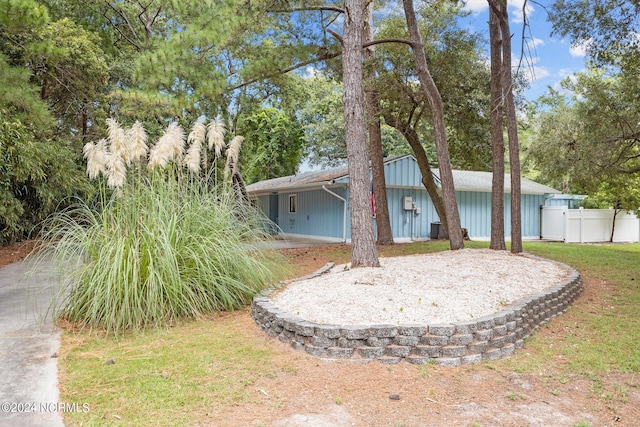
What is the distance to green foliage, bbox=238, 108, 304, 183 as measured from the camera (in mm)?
24969

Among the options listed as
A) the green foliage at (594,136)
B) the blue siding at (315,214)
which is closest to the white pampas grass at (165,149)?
the blue siding at (315,214)

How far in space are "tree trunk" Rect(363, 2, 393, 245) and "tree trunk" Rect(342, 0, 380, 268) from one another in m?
4.67

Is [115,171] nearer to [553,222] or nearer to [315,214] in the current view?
[315,214]

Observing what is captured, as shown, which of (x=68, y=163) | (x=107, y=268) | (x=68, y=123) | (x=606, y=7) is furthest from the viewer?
(x=68, y=123)

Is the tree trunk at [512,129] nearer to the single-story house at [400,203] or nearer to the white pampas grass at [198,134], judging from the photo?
the single-story house at [400,203]

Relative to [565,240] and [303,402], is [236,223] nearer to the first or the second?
[303,402]

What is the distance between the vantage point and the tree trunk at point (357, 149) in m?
5.98

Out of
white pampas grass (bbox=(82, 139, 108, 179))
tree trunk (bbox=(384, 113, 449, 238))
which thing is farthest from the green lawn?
tree trunk (bbox=(384, 113, 449, 238))

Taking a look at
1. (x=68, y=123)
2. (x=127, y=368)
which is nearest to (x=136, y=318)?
(x=127, y=368)

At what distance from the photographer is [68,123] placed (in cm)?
1449

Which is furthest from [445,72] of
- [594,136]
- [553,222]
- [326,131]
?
[326,131]

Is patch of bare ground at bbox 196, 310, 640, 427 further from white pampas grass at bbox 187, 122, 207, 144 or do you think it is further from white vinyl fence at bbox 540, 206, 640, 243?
white vinyl fence at bbox 540, 206, 640, 243

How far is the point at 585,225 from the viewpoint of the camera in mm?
16828

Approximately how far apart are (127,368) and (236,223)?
223 centimetres
